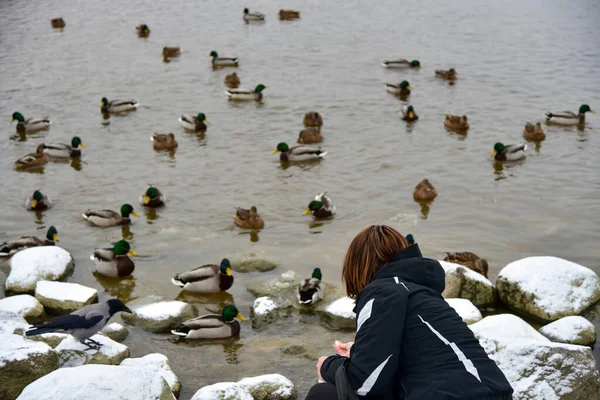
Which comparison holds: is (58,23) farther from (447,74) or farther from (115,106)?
(447,74)

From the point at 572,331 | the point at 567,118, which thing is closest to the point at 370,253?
the point at 572,331

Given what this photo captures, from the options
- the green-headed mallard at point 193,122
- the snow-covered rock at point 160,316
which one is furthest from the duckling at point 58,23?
the snow-covered rock at point 160,316

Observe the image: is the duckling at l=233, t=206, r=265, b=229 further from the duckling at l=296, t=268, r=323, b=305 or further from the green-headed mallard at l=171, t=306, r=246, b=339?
the green-headed mallard at l=171, t=306, r=246, b=339

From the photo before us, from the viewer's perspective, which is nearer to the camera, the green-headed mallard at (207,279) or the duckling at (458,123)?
the green-headed mallard at (207,279)

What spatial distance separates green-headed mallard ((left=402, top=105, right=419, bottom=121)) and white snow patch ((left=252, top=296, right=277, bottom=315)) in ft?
29.5

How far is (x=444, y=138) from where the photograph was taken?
641 inches

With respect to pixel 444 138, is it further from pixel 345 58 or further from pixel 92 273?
pixel 92 273

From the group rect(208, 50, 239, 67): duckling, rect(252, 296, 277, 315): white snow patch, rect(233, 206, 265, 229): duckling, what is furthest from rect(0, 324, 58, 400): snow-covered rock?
rect(208, 50, 239, 67): duckling

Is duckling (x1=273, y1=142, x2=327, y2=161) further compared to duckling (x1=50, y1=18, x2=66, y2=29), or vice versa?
duckling (x1=50, y1=18, x2=66, y2=29)

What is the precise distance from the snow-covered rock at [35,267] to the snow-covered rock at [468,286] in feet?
16.4

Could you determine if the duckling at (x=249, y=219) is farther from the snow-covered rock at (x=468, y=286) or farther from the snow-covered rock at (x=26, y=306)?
the snow-covered rock at (x=26, y=306)

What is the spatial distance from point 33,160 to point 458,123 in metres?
8.80

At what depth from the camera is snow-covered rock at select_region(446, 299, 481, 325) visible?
8.37 m

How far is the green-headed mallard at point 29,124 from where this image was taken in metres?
16.9
